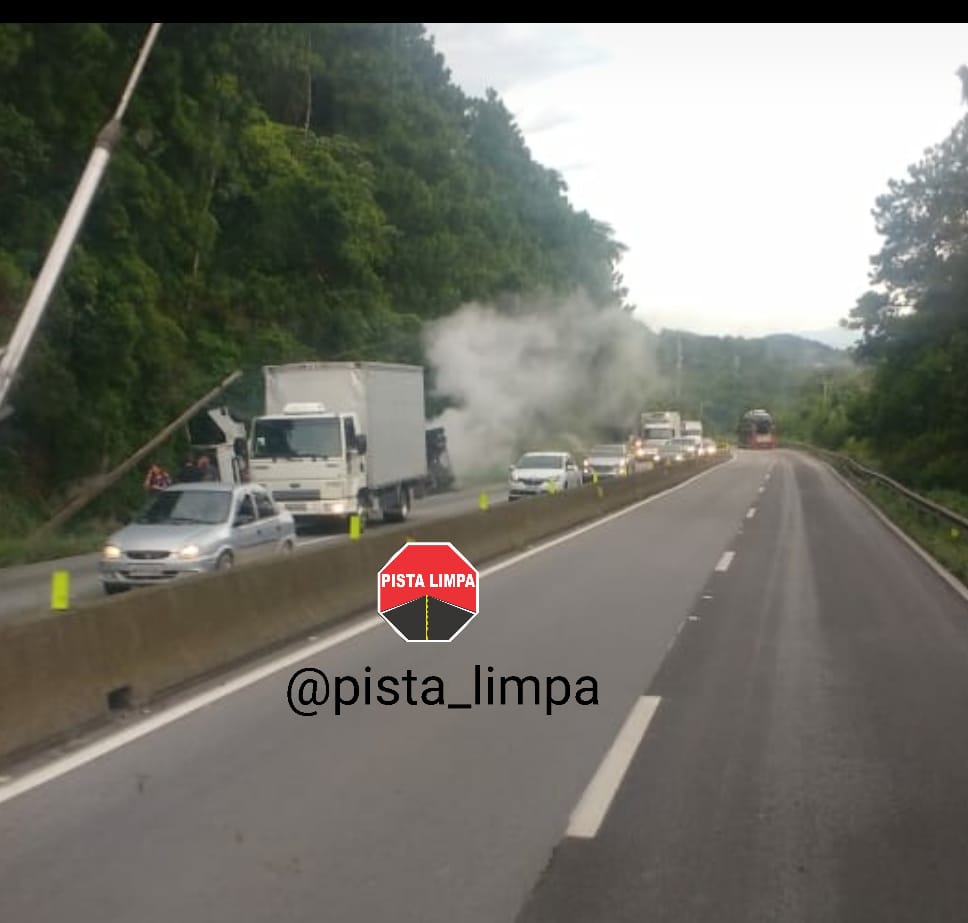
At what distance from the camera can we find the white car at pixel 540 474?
41625 millimetres

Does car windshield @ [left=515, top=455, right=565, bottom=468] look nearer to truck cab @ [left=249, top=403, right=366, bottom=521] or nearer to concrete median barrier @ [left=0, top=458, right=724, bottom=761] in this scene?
truck cab @ [left=249, top=403, right=366, bottom=521]

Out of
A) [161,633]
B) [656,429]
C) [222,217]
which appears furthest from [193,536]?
[656,429]

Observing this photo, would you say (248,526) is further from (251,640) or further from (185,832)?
(185,832)

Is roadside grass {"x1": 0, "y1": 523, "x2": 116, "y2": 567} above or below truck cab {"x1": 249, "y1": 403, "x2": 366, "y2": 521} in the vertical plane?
below

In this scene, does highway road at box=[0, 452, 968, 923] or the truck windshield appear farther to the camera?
the truck windshield

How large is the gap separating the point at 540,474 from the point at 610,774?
1332 inches

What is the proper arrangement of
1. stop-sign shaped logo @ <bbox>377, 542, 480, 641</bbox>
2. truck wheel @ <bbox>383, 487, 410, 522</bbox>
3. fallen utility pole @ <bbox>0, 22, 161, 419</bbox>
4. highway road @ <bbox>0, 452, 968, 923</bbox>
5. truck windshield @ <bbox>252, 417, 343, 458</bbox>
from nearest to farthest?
highway road @ <bbox>0, 452, 968, 923</bbox>, stop-sign shaped logo @ <bbox>377, 542, 480, 641</bbox>, fallen utility pole @ <bbox>0, 22, 161, 419</bbox>, truck windshield @ <bbox>252, 417, 343, 458</bbox>, truck wheel @ <bbox>383, 487, 410, 522</bbox>

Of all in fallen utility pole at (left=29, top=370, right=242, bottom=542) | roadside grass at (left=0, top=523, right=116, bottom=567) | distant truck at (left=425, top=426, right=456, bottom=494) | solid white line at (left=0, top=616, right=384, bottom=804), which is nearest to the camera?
solid white line at (left=0, top=616, right=384, bottom=804)

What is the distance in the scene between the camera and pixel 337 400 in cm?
3048

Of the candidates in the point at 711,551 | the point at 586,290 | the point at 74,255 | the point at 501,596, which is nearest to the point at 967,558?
the point at 711,551

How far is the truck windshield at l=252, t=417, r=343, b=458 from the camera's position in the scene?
2909cm

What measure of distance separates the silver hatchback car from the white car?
22.0 metres

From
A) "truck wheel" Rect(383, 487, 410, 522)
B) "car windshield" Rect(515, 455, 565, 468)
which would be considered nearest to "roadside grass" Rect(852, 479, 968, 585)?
"car windshield" Rect(515, 455, 565, 468)

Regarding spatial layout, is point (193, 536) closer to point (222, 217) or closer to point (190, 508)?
point (190, 508)
